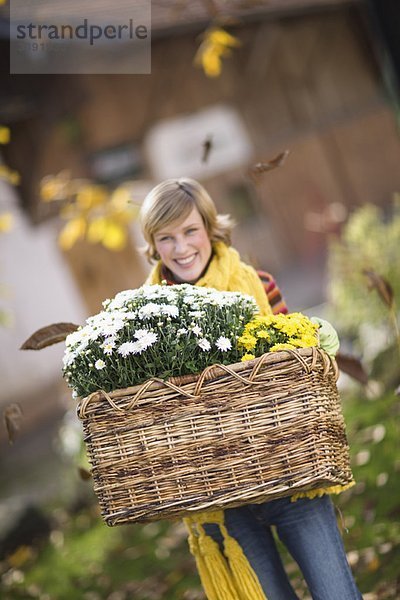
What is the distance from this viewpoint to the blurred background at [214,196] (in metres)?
4.61

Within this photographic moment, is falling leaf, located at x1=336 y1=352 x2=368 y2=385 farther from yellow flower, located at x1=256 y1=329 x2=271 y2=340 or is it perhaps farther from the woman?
yellow flower, located at x1=256 y1=329 x2=271 y2=340

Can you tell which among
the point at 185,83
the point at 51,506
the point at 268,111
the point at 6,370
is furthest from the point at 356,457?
the point at 268,111

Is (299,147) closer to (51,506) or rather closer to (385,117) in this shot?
(385,117)

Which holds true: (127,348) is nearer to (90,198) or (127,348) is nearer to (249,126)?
(90,198)

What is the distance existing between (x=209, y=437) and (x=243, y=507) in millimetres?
475

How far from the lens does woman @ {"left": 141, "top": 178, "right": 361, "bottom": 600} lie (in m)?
2.38

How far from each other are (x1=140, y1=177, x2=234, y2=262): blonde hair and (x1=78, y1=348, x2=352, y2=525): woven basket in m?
0.64

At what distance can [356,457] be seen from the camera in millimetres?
5168

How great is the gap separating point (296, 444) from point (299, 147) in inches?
532

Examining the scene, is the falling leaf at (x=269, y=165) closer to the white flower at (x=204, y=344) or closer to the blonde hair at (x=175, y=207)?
the blonde hair at (x=175, y=207)

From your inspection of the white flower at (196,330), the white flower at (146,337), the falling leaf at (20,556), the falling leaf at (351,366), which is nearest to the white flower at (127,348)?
the white flower at (146,337)

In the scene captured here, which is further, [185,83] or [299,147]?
[299,147]

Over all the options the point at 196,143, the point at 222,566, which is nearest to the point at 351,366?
the point at 222,566

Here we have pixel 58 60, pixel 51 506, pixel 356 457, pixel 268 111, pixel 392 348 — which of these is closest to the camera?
pixel 356 457
